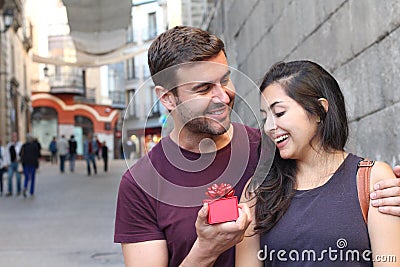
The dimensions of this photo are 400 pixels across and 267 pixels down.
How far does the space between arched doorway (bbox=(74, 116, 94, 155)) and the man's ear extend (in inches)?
1640

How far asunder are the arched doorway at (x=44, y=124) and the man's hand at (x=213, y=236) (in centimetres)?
4036

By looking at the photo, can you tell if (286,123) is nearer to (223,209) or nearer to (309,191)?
(309,191)

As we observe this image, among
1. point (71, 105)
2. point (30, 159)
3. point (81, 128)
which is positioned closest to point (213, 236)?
point (30, 159)

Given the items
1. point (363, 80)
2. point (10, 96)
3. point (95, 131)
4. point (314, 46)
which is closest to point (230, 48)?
point (314, 46)

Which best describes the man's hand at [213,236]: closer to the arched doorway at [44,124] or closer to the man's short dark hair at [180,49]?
the man's short dark hair at [180,49]

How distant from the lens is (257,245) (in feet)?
6.05

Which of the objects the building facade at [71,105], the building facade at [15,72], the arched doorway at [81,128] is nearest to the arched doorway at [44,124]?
the building facade at [71,105]

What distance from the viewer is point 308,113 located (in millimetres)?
1899

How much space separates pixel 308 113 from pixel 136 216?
577 millimetres

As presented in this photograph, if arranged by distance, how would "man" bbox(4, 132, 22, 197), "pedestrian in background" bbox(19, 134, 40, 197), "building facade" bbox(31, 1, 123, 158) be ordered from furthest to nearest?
"building facade" bbox(31, 1, 123, 158)
"man" bbox(4, 132, 22, 197)
"pedestrian in background" bbox(19, 134, 40, 197)

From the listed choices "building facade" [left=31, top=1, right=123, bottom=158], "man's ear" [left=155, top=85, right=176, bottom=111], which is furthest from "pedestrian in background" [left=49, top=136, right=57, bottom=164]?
"man's ear" [left=155, top=85, right=176, bottom=111]

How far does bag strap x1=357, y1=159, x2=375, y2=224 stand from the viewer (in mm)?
1783

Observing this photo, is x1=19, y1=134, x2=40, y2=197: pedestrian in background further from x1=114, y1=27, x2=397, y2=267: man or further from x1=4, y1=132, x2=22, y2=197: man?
x1=114, y1=27, x2=397, y2=267: man

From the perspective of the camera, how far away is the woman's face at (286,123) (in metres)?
1.87
